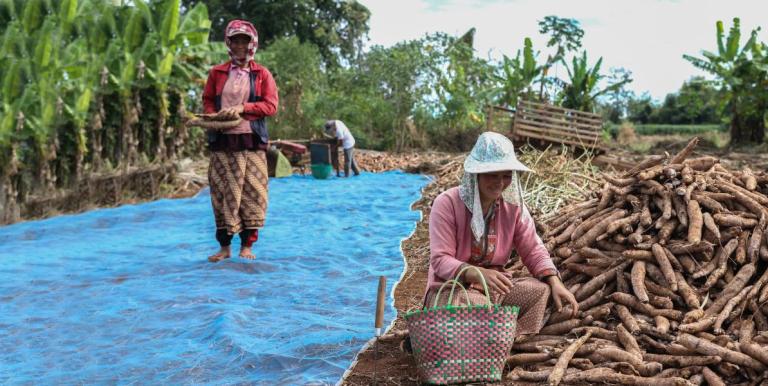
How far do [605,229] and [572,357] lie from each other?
1.03 m

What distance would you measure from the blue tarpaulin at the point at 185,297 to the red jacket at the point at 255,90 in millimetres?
1025

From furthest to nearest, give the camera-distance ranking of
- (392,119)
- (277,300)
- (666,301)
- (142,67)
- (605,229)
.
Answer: (392,119), (142,67), (277,300), (605,229), (666,301)

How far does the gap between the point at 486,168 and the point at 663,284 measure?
1.17 m

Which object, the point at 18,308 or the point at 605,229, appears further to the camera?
the point at 18,308

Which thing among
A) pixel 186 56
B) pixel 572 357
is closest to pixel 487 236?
pixel 572 357

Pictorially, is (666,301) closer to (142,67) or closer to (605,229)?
(605,229)

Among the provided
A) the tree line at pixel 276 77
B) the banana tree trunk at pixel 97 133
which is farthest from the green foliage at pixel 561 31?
the banana tree trunk at pixel 97 133

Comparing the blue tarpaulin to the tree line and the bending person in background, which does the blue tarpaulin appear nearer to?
the tree line

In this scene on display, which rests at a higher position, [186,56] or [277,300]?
[186,56]

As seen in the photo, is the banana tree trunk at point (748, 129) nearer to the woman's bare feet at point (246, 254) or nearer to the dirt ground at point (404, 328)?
the dirt ground at point (404, 328)

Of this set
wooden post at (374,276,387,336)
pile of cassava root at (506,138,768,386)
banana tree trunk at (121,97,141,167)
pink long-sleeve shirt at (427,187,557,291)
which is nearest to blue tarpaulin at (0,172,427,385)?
wooden post at (374,276,387,336)

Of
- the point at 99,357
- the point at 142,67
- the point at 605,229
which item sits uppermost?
the point at 142,67

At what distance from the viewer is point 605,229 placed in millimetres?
3850

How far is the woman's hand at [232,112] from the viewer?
5.11m
